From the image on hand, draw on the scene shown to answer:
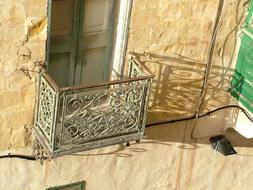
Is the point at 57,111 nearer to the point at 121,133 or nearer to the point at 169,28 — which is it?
the point at 121,133

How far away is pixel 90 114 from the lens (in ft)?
29.3

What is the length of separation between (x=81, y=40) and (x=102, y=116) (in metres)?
0.95

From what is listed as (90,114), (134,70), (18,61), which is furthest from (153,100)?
(18,61)

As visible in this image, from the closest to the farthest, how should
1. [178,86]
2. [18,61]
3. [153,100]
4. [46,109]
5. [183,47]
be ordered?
[18,61]
[46,109]
[183,47]
[153,100]
[178,86]

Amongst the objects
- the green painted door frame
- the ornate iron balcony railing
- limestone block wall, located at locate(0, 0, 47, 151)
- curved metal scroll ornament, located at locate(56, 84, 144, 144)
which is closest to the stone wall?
limestone block wall, located at locate(0, 0, 47, 151)

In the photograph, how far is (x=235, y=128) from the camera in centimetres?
1073

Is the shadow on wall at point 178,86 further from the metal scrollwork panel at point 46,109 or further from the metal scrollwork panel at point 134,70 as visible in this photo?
the metal scrollwork panel at point 46,109

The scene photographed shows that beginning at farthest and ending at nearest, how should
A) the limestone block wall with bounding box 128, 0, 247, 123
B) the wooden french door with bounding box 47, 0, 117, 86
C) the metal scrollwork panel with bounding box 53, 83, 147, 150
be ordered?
the limestone block wall with bounding box 128, 0, 247, 123, the wooden french door with bounding box 47, 0, 117, 86, the metal scrollwork panel with bounding box 53, 83, 147, 150

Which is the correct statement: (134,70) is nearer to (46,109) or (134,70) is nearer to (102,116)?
(102,116)

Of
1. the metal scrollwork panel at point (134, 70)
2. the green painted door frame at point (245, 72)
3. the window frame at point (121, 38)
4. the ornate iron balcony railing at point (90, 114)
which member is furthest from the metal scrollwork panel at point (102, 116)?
the green painted door frame at point (245, 72)

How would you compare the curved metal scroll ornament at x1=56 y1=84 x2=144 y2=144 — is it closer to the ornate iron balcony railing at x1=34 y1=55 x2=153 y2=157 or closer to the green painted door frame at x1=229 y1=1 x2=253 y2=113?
the ornate iron balcony railing at x1=34 y1=55 x2=153 y2=157

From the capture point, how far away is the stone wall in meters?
8.66

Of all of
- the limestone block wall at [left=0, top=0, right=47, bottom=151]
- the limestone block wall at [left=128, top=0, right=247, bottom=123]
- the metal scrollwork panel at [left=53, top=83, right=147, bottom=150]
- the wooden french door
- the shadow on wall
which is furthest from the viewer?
the shadow on wall

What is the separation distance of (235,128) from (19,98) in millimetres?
3145
